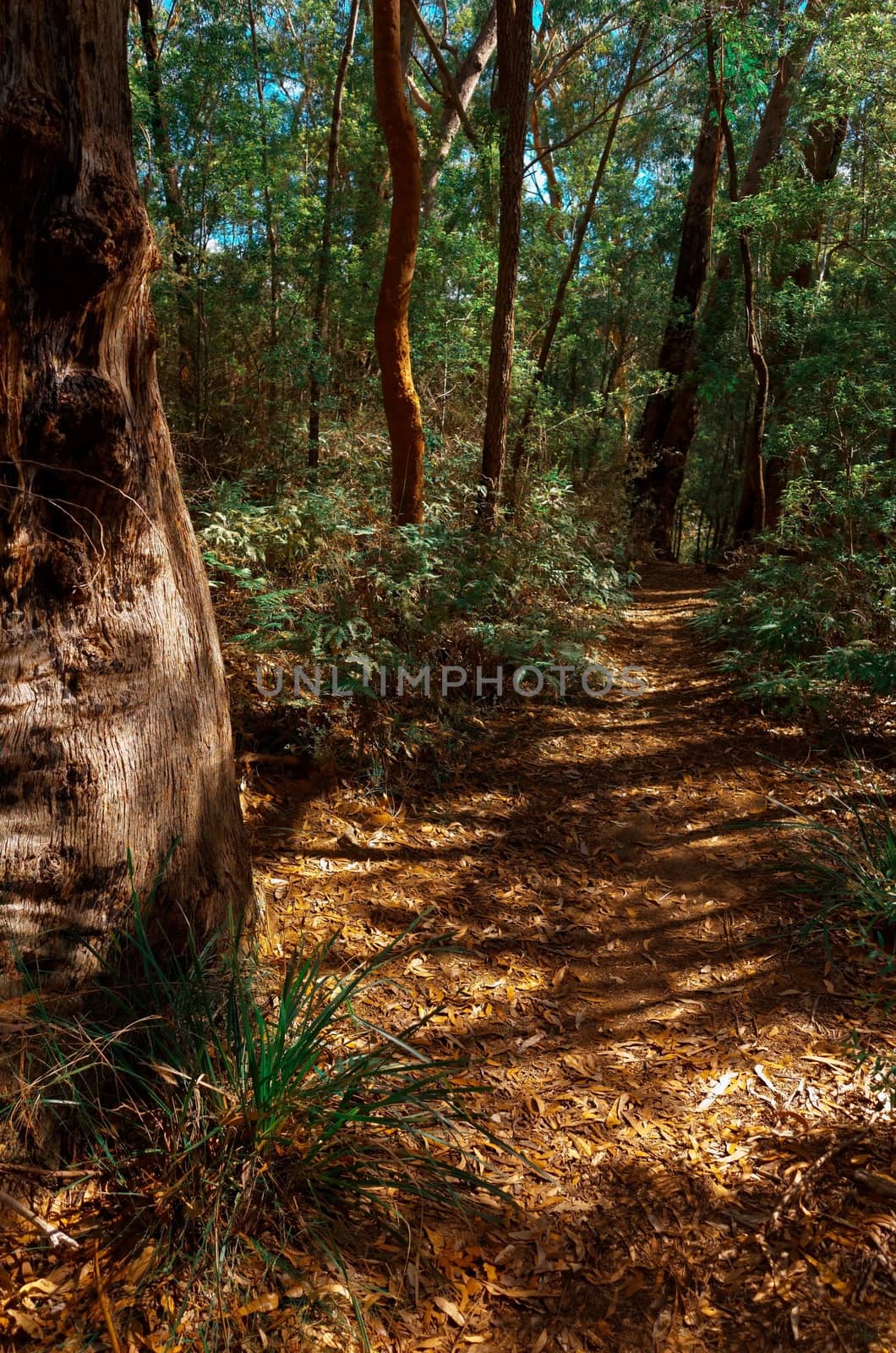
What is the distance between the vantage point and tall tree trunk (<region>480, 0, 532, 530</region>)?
21.9 feet

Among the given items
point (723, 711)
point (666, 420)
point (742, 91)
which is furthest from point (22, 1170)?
point (666, 420)

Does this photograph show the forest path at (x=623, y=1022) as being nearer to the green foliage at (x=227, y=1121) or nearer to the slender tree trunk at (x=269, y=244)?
the green foliage at (x=227, y=1121)

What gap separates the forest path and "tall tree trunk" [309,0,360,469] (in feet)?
12.3

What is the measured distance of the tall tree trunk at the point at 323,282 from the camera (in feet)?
24.8

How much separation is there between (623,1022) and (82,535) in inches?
96.5

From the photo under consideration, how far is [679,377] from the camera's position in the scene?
44.1 feet

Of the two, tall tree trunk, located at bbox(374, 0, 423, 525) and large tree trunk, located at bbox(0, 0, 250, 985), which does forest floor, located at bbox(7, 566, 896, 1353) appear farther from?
tall tree trunk, located at bbox(374, 0, 423, 525)

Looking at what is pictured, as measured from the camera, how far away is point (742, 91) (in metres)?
10.1

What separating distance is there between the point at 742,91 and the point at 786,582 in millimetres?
6953

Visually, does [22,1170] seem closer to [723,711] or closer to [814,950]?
Result: [814,950]

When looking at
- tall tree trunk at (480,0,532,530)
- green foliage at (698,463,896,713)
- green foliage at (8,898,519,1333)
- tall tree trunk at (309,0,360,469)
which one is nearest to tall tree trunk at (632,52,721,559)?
green foliage at (698,463,896,713)

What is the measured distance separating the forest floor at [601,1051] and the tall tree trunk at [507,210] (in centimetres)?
302

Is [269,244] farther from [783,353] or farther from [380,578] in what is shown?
[783,353]

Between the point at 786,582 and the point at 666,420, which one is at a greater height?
the point at 666,420
